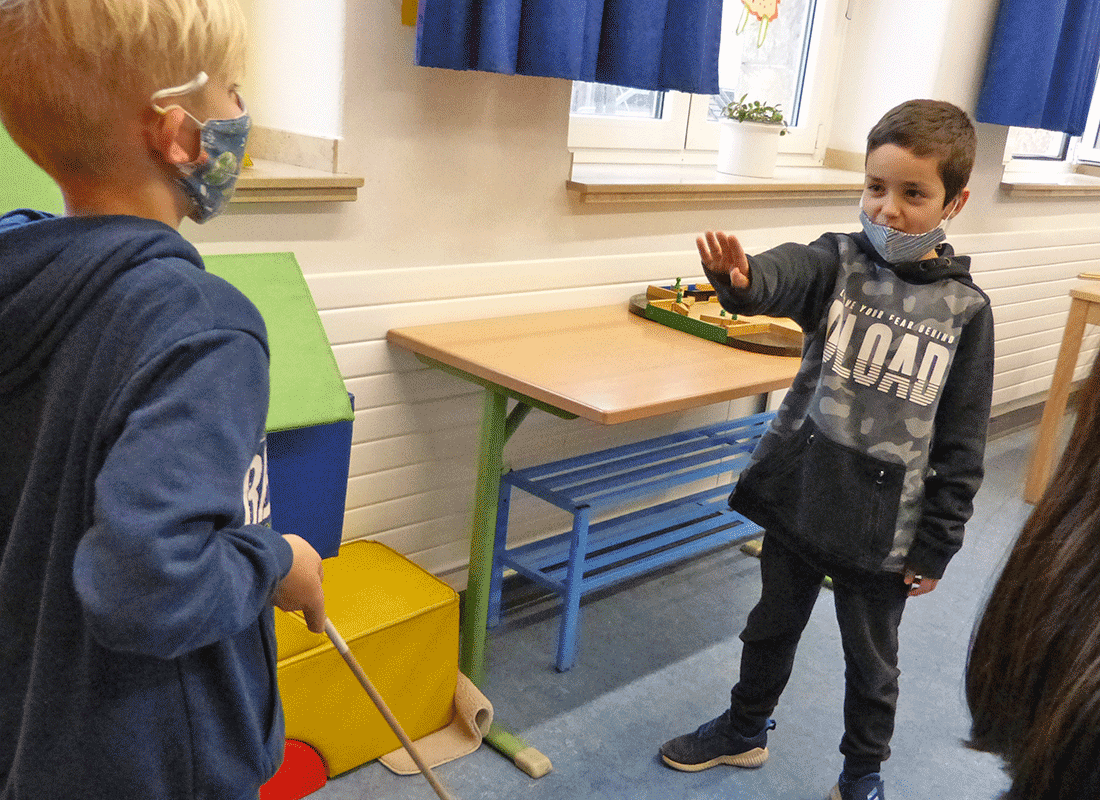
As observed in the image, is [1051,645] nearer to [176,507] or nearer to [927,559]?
[176,507]

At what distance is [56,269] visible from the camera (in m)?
0.74

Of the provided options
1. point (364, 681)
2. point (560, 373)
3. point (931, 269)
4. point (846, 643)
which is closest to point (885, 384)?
point (931, 269)

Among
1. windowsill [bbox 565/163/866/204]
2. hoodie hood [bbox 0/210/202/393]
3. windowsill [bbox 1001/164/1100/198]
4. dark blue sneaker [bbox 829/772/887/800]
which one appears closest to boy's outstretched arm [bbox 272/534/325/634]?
hoodie hood [bbox 0/210/202/393]

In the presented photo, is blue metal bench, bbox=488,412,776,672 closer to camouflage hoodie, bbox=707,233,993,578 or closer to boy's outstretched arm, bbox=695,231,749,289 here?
camouflage hoodie, bbox=707,233,993,578

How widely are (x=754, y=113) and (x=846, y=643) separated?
169 cm

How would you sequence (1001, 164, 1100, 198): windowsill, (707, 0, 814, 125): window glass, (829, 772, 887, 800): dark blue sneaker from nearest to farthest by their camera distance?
(829, 772, 887, 800): dark blue sneaker
(707, 0, 814, 125): window glass
(1001, 164, 1100, 198): windowsill

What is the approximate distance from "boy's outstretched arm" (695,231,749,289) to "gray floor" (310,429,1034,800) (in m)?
0.67

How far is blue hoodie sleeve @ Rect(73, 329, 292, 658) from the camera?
673mm

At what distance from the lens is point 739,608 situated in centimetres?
250

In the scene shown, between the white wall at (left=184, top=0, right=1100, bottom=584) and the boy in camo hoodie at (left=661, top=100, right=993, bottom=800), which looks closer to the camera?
the boy in camo hoodie at (left=661, top=100, right=993, bottom=800)

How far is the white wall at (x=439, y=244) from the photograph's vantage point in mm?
1846

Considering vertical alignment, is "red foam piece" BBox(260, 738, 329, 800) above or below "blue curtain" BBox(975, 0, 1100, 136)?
below

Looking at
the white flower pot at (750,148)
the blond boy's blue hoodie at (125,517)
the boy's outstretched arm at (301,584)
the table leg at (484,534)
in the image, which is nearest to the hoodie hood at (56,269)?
the blond boy's blue hoodie at (125,517)

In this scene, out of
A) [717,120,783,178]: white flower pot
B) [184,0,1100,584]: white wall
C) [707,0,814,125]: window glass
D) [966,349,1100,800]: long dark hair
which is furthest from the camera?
[707,0,814,125]: window glass
